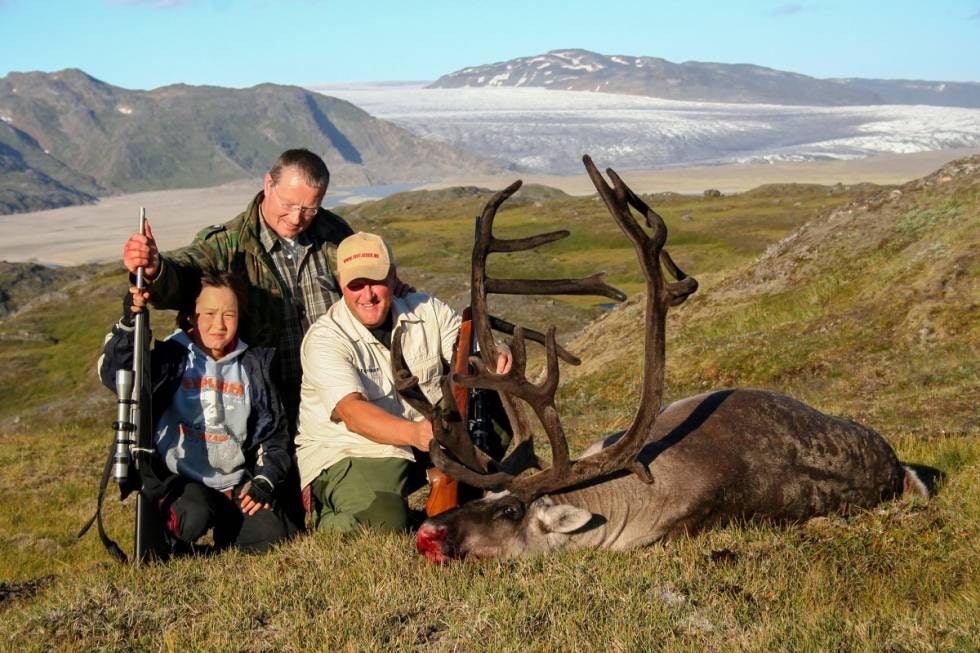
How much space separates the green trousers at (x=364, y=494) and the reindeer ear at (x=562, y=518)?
1.41m

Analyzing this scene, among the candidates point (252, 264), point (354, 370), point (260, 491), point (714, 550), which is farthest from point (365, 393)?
point (714, 550)

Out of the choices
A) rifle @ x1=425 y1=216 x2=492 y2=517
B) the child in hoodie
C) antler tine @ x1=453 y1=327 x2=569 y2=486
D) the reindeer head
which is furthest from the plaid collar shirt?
antler tine @ x1=453 y1=327 x2=569 y2=486

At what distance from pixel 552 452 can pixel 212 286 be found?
3285 mm

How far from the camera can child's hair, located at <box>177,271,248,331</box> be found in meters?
8.98

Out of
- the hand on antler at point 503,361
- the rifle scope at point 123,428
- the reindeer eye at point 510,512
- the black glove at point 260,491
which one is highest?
the hand on antler at point 503,361

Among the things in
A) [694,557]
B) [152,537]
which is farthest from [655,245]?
[152,537]

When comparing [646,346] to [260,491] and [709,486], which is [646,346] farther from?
[260,491]

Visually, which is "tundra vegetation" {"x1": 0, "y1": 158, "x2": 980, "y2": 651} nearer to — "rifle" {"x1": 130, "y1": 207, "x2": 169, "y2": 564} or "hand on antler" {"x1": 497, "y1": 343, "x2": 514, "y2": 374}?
"rifle" {"x1": 130, "y1": 207, "x2": 169, "y2": 564}

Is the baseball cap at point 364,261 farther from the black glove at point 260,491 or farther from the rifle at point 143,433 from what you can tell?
the black glove at point 260,491

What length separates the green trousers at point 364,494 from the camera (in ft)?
28.7

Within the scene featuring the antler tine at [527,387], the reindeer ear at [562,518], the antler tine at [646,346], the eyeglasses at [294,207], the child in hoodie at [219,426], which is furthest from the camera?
the eyeglasses at [294,207]

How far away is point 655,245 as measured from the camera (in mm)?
7531

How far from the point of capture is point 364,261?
884cm

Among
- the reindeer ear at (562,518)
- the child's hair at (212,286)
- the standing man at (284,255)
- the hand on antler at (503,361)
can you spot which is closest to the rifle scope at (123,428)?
the child's hair at (212,286)
